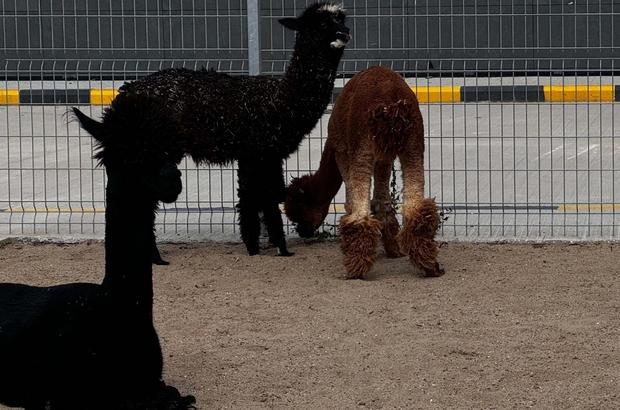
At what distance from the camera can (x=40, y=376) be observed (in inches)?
173

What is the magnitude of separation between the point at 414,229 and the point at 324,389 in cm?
203

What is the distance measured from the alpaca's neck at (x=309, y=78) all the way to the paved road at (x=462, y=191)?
1.26 m

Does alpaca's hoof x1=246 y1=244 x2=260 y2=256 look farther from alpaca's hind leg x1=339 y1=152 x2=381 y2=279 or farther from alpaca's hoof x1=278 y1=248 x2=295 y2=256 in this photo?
alpaca's hind leg x1=339 y1=152 x2=381 y2=279

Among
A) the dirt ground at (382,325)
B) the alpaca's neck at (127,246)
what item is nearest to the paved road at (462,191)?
the dirt ground at (382,325)

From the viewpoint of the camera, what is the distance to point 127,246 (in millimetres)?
4355

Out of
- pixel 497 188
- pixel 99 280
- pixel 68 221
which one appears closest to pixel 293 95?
pixel 99 280

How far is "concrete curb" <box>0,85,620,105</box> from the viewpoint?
9.35 metres

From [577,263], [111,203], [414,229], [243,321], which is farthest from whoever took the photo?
[577,263]

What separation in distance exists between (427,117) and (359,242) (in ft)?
16.9

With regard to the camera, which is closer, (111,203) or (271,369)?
(111,203)

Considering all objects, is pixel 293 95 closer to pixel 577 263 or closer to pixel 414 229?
pixel 414 229

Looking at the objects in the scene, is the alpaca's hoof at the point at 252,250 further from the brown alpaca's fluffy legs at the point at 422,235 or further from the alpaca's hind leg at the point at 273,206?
the brown alpaca's fluffy legs at the point at 422,235

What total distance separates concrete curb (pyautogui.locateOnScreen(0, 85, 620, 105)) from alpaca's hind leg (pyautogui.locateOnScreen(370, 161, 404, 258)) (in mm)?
1624

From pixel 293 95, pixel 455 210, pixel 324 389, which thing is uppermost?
pixel 293 95
